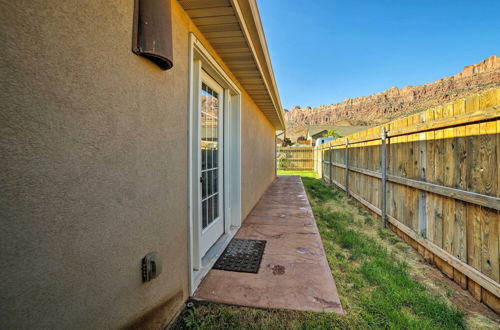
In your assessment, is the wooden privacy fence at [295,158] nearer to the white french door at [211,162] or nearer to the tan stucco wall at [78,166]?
the white french door at [211,162]

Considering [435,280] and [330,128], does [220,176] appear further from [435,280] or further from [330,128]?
[330,128]

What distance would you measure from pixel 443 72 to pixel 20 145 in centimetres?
6813

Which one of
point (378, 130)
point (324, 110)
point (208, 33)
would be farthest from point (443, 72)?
point (208, 33)

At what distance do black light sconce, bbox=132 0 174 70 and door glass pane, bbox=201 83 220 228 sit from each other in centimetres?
130

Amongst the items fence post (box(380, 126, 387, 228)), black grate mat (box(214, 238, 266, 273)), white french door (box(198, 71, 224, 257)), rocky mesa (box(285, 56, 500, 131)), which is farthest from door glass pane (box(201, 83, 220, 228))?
rocky mesa (box(285, 56, 500, 131))

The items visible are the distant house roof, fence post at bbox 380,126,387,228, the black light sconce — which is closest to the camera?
the black light sconce

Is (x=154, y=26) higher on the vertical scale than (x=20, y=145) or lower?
higher

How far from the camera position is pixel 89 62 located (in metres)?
0.98

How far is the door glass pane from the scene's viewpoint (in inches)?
107

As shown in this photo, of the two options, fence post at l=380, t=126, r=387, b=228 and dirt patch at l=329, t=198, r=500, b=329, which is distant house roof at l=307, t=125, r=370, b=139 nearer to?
fence post at l=380, t=126, r=387, b=228

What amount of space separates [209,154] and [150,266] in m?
1.66

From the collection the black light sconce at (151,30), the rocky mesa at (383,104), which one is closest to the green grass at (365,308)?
the black light sconce at (151,30)

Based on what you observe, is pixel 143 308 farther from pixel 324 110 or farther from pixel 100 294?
pixel 324 110

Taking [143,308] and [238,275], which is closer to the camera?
[143,308]
